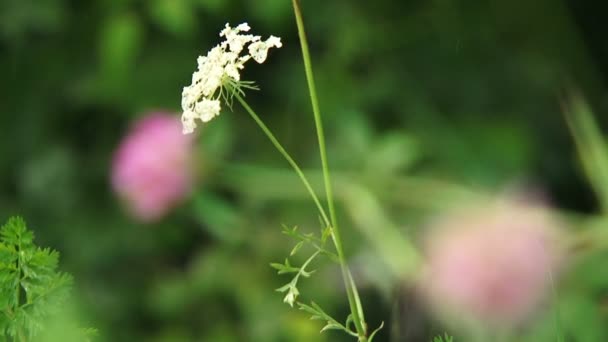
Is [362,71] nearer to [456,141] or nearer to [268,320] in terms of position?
[456,141]

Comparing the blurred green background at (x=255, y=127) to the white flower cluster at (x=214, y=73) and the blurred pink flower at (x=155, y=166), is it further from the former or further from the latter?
the white flower cluster at (x=214, y=73)

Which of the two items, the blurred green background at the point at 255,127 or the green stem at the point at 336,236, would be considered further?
the blurred green background at the point at 255,127

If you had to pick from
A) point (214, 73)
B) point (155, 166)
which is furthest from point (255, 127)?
point (214, 73)

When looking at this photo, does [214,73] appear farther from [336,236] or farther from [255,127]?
[255,127]

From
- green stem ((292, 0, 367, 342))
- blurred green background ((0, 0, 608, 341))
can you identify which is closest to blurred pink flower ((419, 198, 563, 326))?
blurred green background ((0, 0, 608, 341))

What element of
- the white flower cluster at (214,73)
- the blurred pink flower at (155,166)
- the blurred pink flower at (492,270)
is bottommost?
the blurred pink flower at (492,270)

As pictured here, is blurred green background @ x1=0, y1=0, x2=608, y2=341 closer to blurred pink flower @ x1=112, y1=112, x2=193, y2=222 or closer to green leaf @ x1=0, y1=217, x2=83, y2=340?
blurred pink flower @ x1=112, y1=112, x2=193, y2=222

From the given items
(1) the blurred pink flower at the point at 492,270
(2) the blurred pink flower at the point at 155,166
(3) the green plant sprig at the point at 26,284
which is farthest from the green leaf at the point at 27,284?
(2) the blurred pink flower at the point at 155,166
